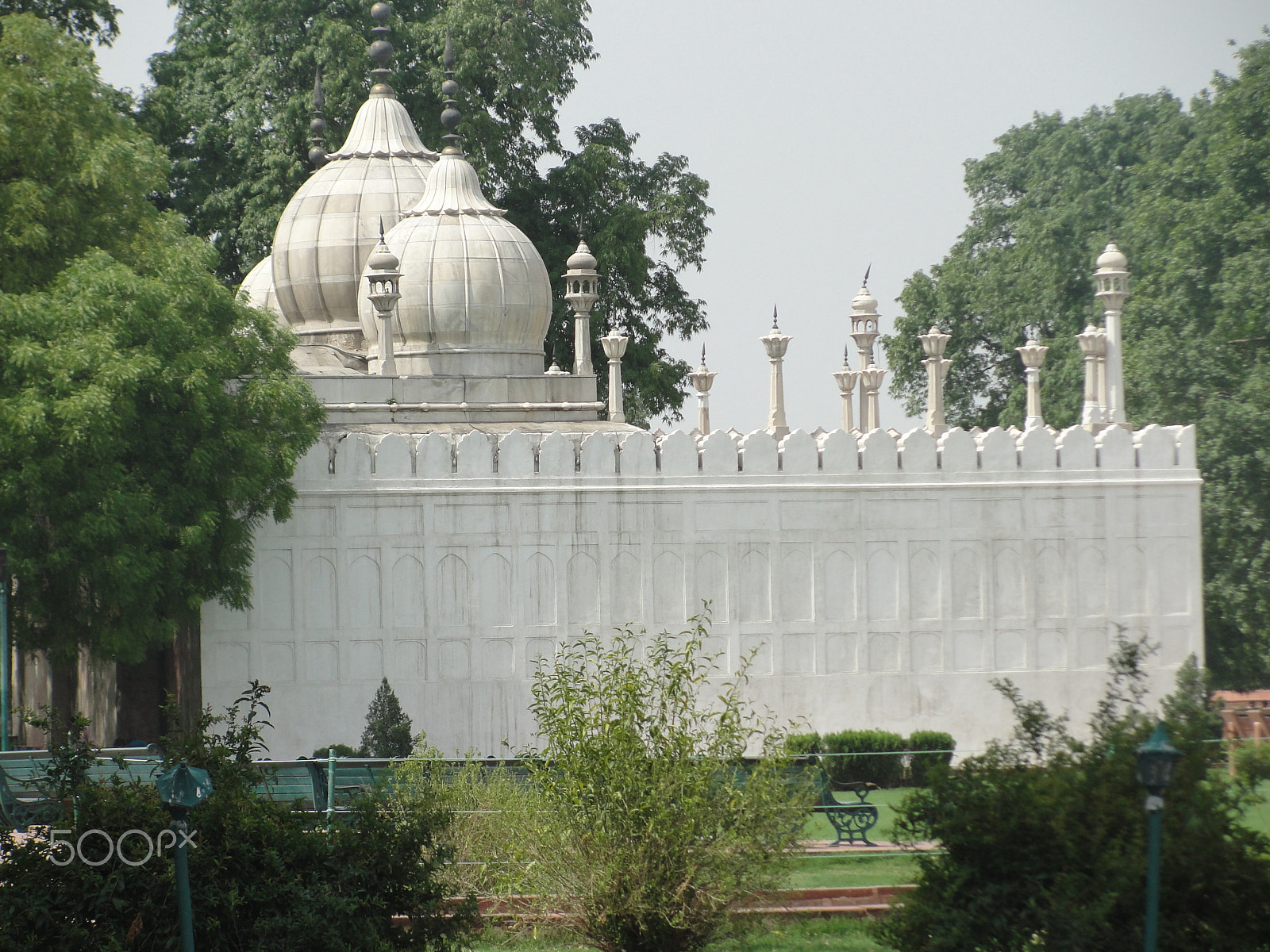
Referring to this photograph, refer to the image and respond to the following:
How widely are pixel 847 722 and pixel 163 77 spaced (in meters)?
21.8

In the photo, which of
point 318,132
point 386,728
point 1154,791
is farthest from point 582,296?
point 1154,791

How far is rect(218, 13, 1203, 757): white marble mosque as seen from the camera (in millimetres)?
19344

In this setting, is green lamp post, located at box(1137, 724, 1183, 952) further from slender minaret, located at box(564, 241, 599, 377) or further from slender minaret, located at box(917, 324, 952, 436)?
slender minaret, located at box(917, 324, 952, 436)

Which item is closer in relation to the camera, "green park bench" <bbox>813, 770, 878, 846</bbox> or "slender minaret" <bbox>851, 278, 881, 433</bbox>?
"green park bench" <bbox>813, 770, 878, 846</bbox>

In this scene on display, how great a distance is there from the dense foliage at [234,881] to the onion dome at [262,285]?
18.7 metres

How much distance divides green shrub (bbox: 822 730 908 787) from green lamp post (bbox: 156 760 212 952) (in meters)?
9.93

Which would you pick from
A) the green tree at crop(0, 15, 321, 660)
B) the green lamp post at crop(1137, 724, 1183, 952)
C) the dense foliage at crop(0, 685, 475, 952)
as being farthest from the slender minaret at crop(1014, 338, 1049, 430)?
the green lamp post at crop(1137, 724, 1183, 952)

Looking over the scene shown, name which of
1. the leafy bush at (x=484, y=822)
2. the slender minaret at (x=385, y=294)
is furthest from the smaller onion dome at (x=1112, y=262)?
the leafy bush at (x=484, y=822)

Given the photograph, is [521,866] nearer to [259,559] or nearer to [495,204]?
[259,559]

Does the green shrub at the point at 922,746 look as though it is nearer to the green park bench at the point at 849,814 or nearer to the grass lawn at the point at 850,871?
the green park bench at the point at 849,814

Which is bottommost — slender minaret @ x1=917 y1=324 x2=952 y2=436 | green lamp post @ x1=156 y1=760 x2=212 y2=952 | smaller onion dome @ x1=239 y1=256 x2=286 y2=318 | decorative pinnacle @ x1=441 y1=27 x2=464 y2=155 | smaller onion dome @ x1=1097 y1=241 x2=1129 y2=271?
green lamp post @ x1=156 y1=760 x2=212 y2=952

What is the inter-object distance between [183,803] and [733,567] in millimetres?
12486

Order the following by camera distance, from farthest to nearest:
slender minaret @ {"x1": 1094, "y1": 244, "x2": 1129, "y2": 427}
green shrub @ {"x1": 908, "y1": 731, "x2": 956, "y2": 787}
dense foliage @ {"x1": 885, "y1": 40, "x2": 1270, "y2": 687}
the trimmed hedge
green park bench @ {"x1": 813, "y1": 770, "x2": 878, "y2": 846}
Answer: dense foliage @ {"x1": 885, "y1": 40, "x2": 1270, "y2": 687}
slender minaret @ {"x1": 1094, "y1": 244, "x2": 1129, "y2": 427}
green shrub @ {"x1": 908, "y1": 731, "x2": 956, "y2": 787}
the trimmed hedge
green park bench @ {"x1": 813, "y1": 770, "x2": 878, "y2": 846}

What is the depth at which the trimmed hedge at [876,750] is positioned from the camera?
17.9m
